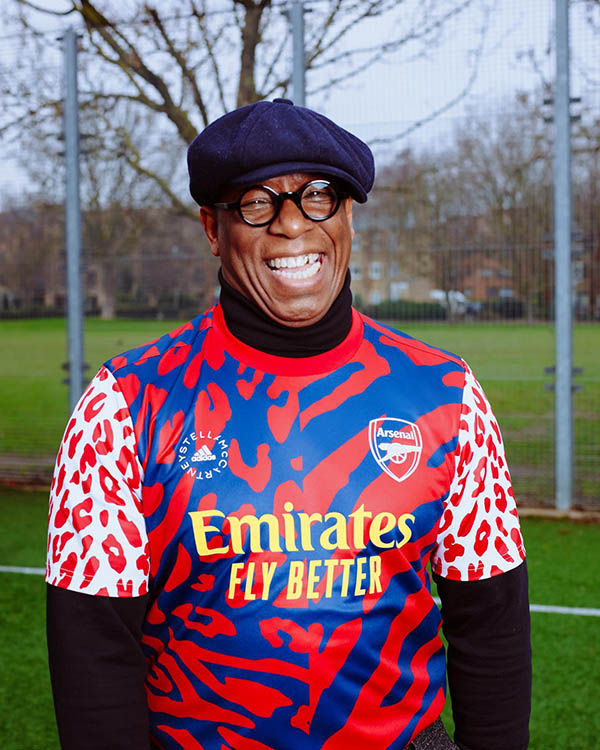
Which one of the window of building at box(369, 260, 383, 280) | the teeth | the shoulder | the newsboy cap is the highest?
the window of building at box(369, 260, 383, 280)

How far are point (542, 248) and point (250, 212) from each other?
15.6 feet

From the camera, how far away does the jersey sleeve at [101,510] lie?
1215 millimetres

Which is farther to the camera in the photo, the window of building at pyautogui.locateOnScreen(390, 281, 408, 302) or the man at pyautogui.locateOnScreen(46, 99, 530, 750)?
the window of building at pyautogui.locateOnScreen(390, 281, 408, 302)

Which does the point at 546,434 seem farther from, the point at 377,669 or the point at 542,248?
the point at 377,669

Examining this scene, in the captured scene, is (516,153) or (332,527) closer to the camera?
(332,527)

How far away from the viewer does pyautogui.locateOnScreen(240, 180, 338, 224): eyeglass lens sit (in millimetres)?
1309

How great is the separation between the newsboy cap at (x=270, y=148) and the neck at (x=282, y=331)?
18 cm

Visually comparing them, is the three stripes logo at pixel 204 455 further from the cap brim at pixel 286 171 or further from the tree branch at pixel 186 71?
the tree branch at pixel 186 71

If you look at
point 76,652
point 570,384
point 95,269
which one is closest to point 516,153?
point 570,384

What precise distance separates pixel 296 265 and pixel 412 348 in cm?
23

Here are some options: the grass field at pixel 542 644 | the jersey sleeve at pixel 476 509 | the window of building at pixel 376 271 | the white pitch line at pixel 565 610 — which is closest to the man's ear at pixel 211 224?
the jersey sleeve at pixel 476 509

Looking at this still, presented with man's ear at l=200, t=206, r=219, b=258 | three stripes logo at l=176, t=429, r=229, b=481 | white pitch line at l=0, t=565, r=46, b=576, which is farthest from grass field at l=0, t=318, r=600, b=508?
three stripes logo at l=176, t=429, r=229, b=481

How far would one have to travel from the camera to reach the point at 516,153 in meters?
5.80

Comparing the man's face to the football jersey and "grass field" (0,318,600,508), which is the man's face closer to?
the football jersey
